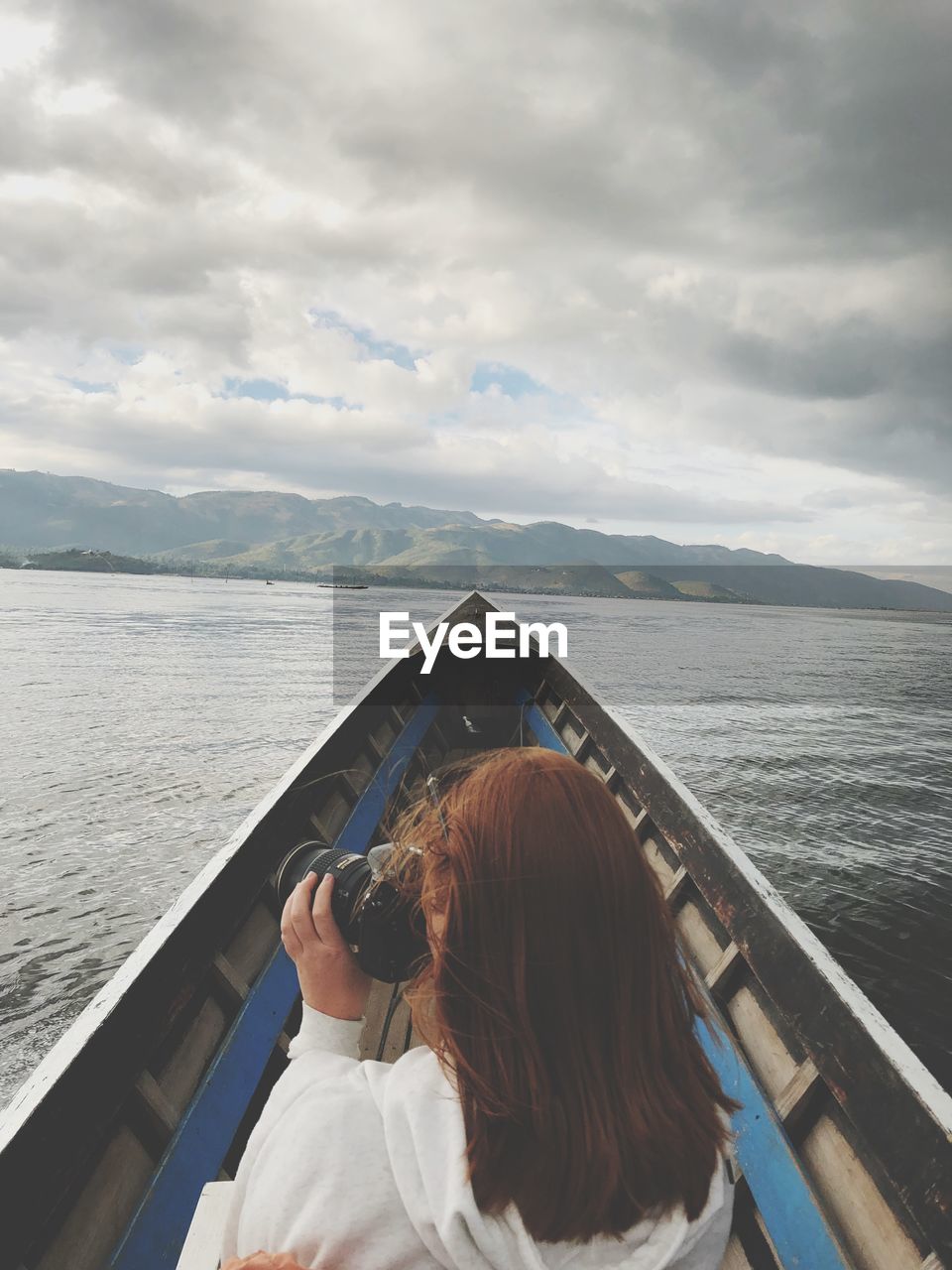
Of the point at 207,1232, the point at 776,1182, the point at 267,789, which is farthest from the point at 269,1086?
the point at 267,789

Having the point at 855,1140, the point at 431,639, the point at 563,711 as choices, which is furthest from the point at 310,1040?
the point at 431,639

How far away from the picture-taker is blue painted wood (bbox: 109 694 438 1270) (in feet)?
7.58

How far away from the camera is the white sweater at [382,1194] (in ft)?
3.59

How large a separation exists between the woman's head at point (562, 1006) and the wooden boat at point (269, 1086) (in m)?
0.97

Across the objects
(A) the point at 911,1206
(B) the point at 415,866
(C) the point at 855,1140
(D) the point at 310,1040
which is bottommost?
(C) the point at 855,1140

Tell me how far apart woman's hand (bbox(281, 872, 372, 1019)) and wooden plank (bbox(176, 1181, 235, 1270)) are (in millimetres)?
598

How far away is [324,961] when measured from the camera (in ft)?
4.67

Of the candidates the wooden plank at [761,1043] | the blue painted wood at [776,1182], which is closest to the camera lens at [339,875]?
the blue painted wood at [776,1182]

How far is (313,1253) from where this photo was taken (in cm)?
111

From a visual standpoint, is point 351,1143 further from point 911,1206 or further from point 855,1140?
point 855,1140

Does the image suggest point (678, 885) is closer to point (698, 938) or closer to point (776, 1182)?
point (698, 938)

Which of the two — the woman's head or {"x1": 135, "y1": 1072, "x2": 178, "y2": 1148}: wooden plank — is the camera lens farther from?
{"x1": 135, "y1": 1072, "x2": 178, "y2": 1148}: wooden plank

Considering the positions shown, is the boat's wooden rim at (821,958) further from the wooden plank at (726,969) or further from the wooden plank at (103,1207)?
the wooden plank at (103,1207)

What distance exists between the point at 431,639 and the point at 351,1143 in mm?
9338
